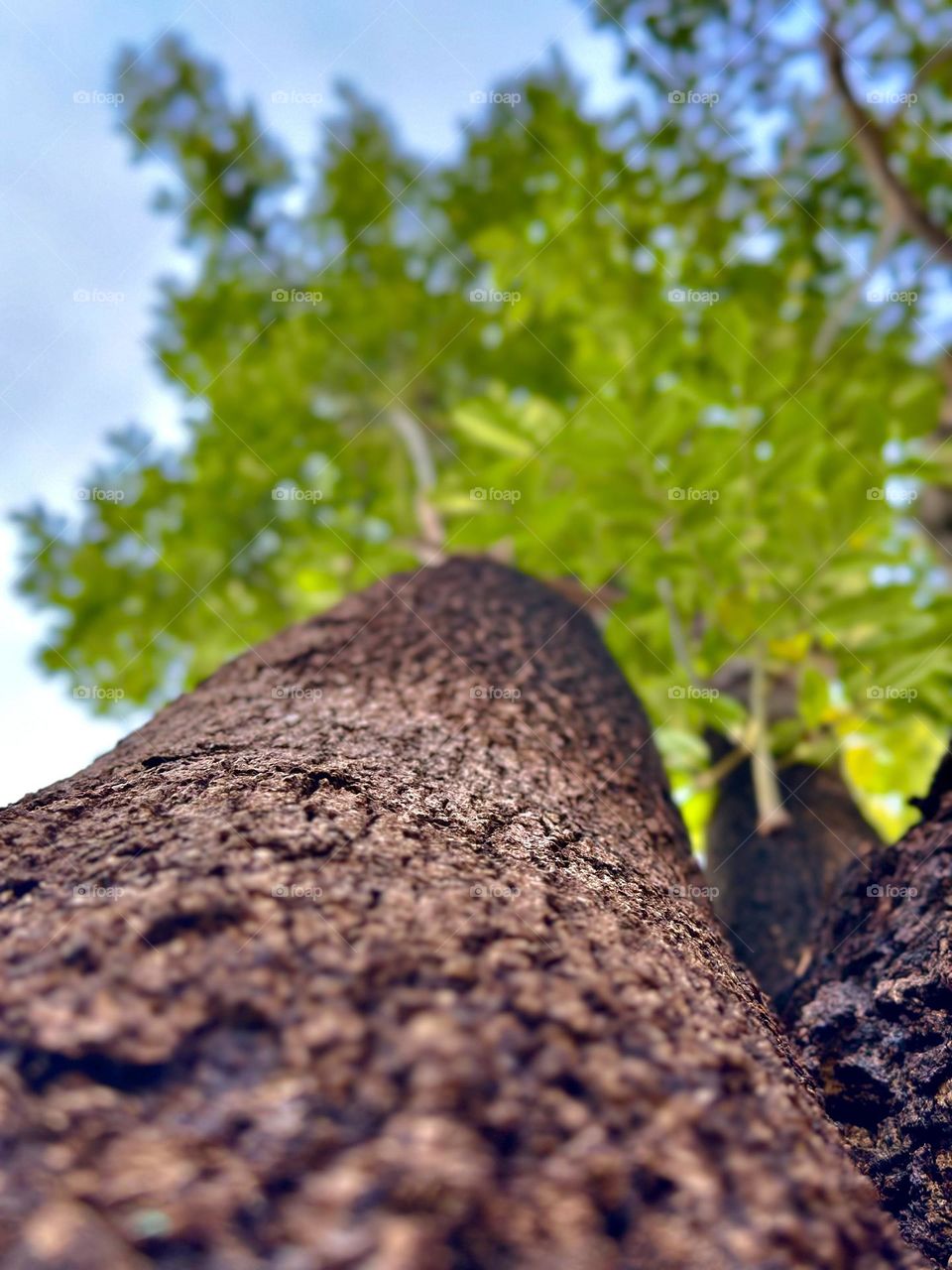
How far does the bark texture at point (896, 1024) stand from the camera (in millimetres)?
885

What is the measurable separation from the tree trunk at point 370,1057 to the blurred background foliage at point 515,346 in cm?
136

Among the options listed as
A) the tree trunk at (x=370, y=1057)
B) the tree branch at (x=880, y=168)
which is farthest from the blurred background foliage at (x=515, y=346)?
the tree trunk at (x=370, y=1057)

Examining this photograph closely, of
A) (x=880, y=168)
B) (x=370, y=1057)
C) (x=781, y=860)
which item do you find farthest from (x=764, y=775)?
(x=880, y=168)

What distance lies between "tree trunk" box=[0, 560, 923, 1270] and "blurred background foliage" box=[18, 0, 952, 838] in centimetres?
136

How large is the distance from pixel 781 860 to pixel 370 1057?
61.7 inches

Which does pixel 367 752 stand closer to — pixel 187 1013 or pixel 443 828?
pixel 443 828

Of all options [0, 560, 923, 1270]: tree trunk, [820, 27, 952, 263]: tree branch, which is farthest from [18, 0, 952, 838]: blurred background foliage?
[0, 560, 923, 1270]: tree trunk

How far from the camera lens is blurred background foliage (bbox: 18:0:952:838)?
2246mm

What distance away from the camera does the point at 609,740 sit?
1443 mm

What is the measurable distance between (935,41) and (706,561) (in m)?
2.73

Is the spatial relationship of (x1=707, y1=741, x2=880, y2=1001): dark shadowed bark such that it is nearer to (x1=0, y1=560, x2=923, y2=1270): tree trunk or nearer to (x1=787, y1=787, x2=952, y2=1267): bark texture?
(x1=787, y1=787, x2=952, y2=1267): bark texture

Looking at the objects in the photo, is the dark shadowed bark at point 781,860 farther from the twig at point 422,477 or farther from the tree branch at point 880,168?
the tree branch at point 880,168

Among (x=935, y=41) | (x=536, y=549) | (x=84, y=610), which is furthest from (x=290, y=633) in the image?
(x=935, y=41)

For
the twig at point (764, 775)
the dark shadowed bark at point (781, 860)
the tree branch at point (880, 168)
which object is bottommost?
the dark shadowed bark at point (781, 860)
